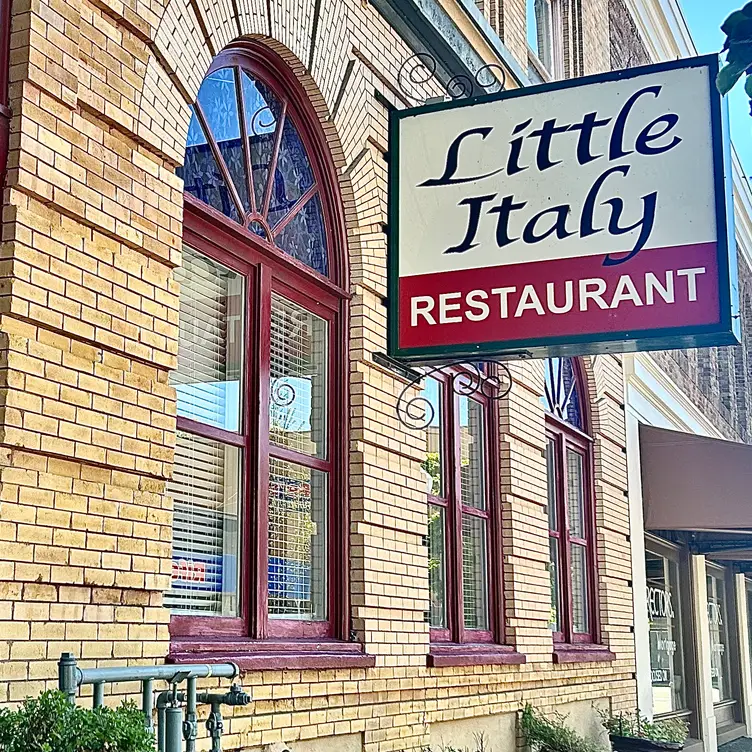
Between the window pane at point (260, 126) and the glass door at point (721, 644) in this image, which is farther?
the glass door at point (721, 644)

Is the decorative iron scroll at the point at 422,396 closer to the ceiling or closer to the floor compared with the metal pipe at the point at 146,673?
closer to the ceiling

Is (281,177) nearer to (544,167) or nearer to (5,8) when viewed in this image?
(544,167)

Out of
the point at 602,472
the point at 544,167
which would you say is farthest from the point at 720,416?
the point at 544,167

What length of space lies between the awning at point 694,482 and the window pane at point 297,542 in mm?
8817

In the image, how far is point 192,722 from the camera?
4.35 meters

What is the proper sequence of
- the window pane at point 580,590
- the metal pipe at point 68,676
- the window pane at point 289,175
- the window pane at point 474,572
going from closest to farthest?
the metal pipe at point 68,676 < the window pane at point 289,175 < the window pane at point 474,572 < the window pane at point 580,590

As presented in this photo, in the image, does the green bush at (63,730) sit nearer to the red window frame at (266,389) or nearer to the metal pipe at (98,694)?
the metal pipe at (98,694)

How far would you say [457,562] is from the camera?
8844 millimetres

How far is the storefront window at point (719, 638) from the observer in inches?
864

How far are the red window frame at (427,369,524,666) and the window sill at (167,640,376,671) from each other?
136cm

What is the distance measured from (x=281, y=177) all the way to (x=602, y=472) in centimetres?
725

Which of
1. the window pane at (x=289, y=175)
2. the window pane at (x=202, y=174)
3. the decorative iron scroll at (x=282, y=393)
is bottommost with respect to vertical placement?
the decorative iron scroll at (x=282, y=393)

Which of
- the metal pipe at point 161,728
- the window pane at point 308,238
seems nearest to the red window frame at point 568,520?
the window pane at point 308,238

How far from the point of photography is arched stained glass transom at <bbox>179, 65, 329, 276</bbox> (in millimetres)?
6160
